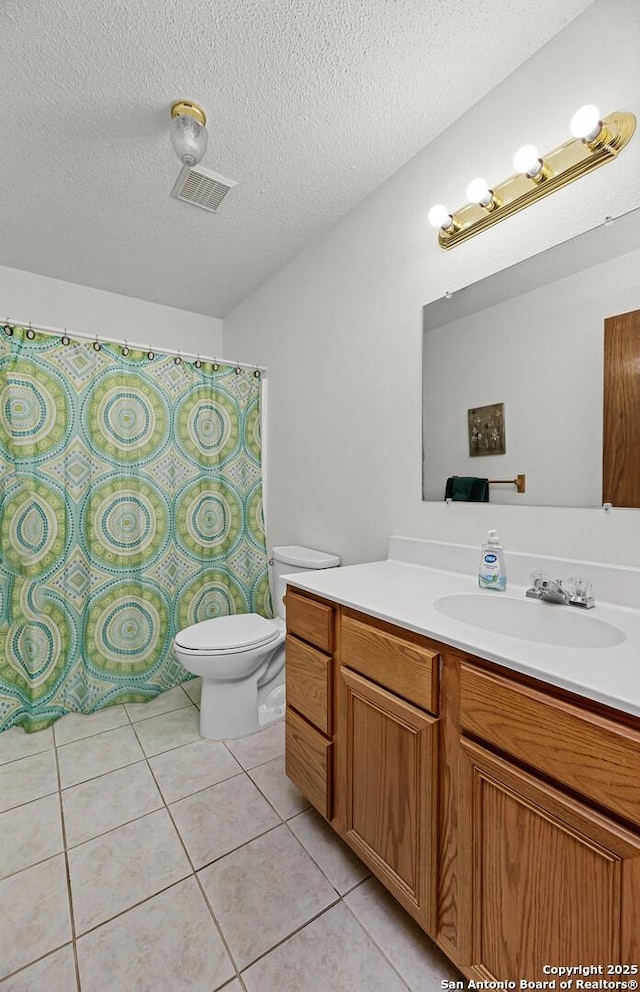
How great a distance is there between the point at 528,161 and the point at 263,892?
215 cm

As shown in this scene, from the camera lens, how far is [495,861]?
79cm

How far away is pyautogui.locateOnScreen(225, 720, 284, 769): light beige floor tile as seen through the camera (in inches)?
67.1

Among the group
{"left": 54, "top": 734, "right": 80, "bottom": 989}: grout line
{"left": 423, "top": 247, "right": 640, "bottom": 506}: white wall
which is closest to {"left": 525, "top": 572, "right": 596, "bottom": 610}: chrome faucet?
{"left": 423, "top": 247, "right": 640, "bottom": 506}: white wall

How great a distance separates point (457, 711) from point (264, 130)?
1.91m

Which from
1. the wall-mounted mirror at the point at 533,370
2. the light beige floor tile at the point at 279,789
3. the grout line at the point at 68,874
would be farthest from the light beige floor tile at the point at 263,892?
the wall-mounted mirror at the point at 533,370

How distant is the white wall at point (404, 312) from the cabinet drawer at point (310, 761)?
0.75 metres

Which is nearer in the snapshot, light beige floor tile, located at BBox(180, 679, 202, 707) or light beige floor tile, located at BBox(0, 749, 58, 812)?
light beige floor tile, located at BBox(0, 749, 58, 812)

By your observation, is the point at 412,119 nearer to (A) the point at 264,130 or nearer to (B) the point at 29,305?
(A) the point at 264,130

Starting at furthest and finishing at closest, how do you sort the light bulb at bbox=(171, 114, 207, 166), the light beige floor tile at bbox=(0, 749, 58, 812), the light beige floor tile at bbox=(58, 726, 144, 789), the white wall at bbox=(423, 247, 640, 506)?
the light beige floor tile at bbox=(58, 726, 144, 789) → the light beige floor tile at bbox=(0, 749, 58, 812) → the light bulb at bbox=(171, 114, 207, 166) → the white wall at bbox=(423, 247, 640, 506)

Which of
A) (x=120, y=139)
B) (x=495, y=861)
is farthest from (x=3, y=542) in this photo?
(x=495, y=861)

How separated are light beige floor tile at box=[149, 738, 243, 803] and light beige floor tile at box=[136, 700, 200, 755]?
0.05 meters

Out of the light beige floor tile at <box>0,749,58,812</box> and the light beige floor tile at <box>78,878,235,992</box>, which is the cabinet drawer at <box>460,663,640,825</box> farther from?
the light beige floor tile at <box>0,749,58,812</box>

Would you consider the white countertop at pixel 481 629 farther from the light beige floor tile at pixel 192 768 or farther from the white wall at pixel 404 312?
the light beige floor tile at pixel 192 768

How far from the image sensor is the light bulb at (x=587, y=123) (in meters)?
1.05
